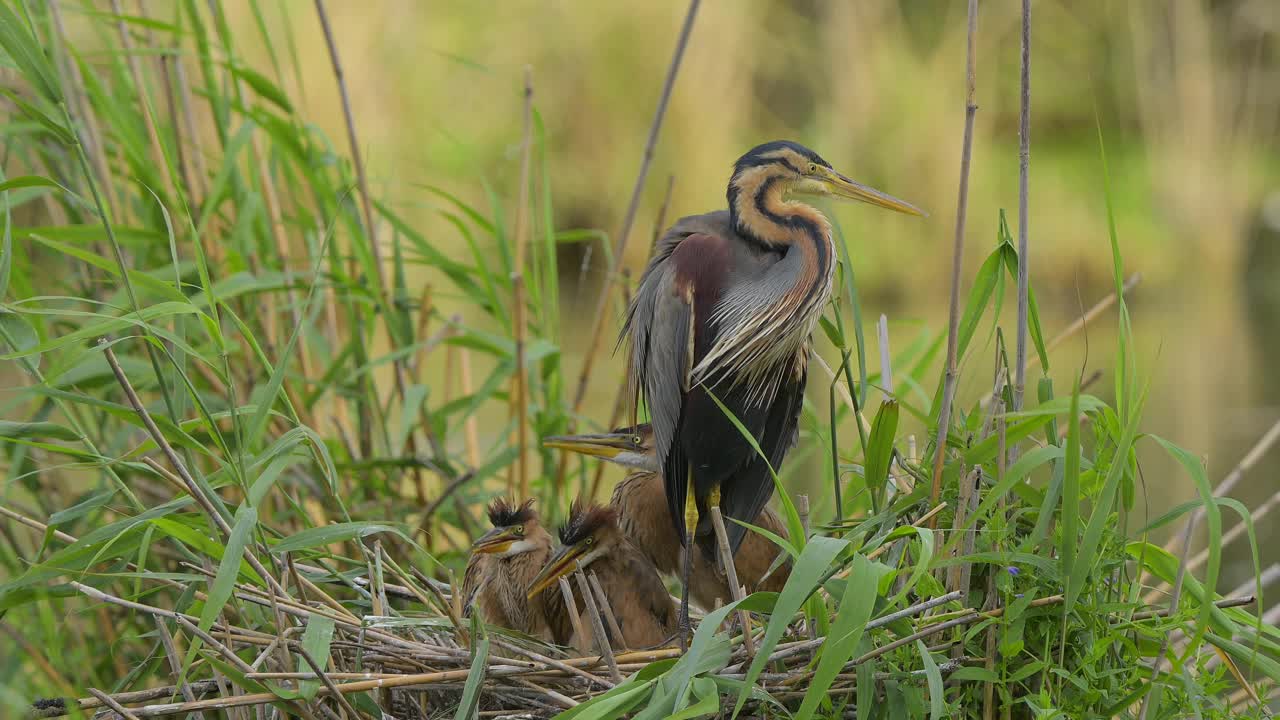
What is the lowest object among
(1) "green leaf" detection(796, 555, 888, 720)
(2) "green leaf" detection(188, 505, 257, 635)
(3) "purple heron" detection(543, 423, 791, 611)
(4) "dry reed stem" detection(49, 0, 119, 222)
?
(3) "purple heron" detection(543, 423, 791, 611)

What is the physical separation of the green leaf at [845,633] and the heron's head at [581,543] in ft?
3.14

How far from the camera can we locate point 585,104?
1030cm

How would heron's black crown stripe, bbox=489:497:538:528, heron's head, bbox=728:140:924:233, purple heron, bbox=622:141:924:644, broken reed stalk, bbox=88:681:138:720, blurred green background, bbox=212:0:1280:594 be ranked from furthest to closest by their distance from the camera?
blurred green background, bbox=212:0:1280:594 < heron's black crown stripe, bbox=489:497:538:528 < heron's head, bbox=728:140:924:233 < purple heron, bbox=622:141:924:644 < broken reed stalk, bbox=88:681:138:720

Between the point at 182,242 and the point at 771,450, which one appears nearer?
the point at 771,450

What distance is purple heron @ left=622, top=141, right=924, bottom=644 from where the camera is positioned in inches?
89.3

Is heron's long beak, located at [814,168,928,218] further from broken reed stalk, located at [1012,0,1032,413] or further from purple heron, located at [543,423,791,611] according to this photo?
purple heron, located at [543,423,791,611]

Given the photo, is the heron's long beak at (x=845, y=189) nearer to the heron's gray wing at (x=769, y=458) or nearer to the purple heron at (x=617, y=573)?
the heron's gray wing at (x=769, y=458)

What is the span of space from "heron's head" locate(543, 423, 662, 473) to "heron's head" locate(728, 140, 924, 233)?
1.90 feet

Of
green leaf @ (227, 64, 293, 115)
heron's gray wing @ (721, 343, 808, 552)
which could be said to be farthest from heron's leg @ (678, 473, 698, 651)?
green leaf @ (227, 64, 293, 115)

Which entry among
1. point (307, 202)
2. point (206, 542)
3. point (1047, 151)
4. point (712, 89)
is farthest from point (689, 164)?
point (206, 542)

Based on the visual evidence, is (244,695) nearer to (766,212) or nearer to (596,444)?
(596,444)

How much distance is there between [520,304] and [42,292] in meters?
1.24

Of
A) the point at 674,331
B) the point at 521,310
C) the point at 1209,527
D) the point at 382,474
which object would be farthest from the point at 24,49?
the point at 1209,527

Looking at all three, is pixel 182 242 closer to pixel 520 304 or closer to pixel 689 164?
pixel 520 304
